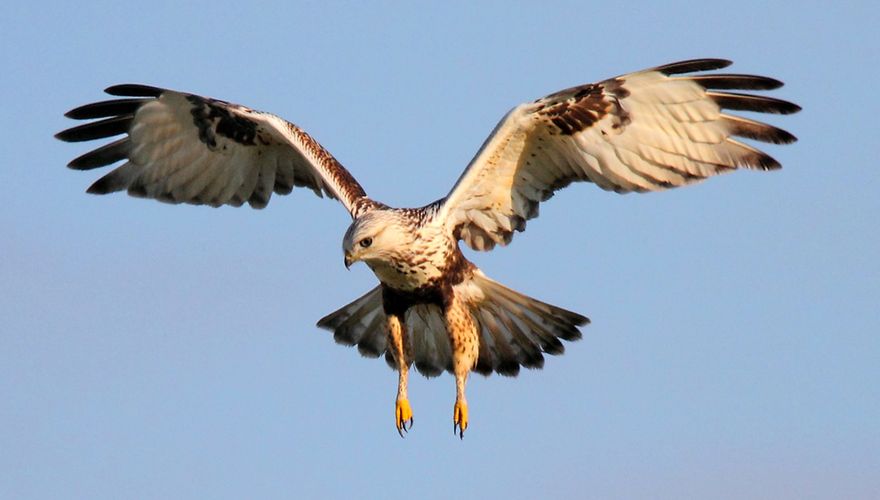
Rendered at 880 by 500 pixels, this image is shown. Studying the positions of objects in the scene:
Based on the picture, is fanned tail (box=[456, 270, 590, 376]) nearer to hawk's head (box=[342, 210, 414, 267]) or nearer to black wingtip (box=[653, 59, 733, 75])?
hawk's head (box=[342, 210, 414, 267])

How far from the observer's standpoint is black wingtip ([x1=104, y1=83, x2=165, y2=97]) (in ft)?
43.9

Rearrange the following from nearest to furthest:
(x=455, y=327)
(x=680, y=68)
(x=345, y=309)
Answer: (x=680, y=68) < (x=455, y=327) < (x=345, y=309)

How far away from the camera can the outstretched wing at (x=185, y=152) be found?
44.3 feet

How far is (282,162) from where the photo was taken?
13.8m

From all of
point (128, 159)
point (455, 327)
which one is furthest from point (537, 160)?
point (128, 159)

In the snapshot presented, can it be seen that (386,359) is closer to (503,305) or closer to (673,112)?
(503,305)

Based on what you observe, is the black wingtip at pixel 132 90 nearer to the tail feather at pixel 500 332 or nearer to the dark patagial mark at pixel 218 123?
the dark patagial mark at pixel 218 123

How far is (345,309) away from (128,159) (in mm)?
2146

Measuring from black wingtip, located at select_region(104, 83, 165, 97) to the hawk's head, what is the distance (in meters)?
2.32

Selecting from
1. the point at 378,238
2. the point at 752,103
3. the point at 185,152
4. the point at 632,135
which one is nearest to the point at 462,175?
the point at 378,238

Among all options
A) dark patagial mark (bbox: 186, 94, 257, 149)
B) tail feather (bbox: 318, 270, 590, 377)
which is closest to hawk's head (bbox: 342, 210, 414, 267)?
tail feather (bbox: 318, 270, 590, 377)

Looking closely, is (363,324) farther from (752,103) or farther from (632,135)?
(752,103)

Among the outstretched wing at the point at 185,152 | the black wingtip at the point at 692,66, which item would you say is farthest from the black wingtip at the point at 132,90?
the black wingtip at the point at 692,66

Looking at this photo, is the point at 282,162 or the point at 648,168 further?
the point at 282,162
